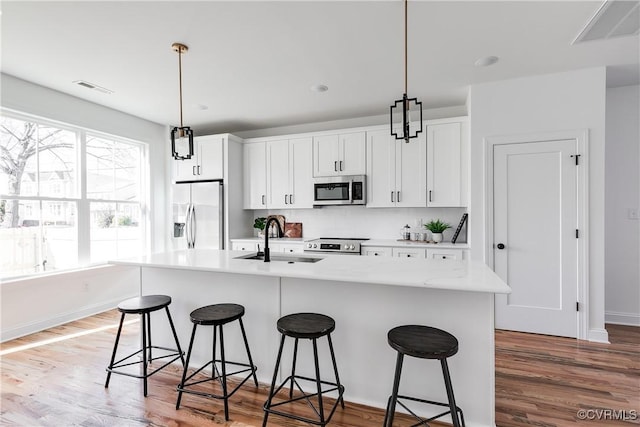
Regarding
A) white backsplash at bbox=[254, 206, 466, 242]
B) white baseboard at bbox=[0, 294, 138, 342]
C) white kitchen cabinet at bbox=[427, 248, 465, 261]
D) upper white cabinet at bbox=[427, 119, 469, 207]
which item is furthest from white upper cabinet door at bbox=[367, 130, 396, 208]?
white baseboard at bbox=[0, 294, 138, 342]

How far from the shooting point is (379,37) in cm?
249

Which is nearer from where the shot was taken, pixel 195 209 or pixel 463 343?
pixel 463 343

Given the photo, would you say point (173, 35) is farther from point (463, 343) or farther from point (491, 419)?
point (491, 419)

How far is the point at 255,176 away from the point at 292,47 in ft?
8.13

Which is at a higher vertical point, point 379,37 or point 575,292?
point 379,37

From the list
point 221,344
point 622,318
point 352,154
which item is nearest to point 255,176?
point 352,154

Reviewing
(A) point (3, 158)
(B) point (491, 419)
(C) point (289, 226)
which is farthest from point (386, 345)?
(A) point (3, 158)

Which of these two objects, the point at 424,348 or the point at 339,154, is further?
the point at 339,154

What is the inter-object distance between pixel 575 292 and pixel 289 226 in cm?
361

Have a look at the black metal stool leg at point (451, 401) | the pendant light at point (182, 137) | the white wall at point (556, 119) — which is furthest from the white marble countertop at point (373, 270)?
the white wall at point (556, 119)

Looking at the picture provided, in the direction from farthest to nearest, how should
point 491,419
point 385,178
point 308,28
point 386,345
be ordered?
point 385,178, point 308,28, point 386,345, point 491,419

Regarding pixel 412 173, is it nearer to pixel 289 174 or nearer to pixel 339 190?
pixel 339 190

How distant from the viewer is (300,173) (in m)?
4.57

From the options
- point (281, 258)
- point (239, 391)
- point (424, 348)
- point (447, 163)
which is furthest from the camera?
point (447, 163)
